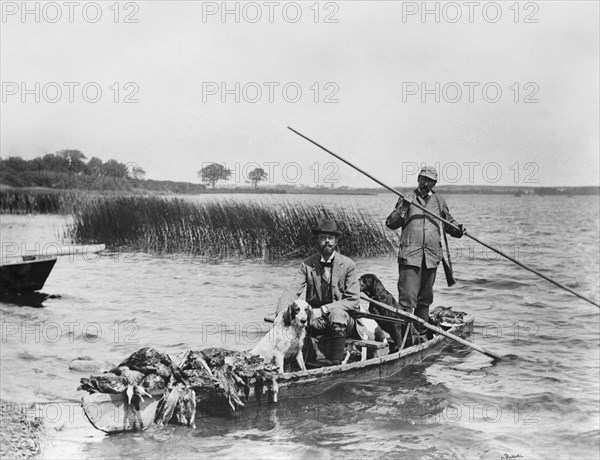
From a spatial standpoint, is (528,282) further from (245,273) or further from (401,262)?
(401,262)

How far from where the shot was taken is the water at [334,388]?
524 centimetres

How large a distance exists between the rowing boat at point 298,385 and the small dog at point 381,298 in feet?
1.13

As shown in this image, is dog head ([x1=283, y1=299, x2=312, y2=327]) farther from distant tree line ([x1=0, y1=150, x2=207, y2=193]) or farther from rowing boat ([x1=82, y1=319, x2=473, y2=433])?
distant tree line ([x1=0, y1=150, x2=207, y2=193])

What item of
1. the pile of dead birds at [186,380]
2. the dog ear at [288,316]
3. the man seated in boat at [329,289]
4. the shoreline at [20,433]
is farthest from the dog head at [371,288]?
the shoreline at [20,433]

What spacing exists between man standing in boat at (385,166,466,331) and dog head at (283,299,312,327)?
75.6 inches

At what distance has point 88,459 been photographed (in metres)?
4.75

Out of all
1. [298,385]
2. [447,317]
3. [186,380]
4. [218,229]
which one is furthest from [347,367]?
[218,229]

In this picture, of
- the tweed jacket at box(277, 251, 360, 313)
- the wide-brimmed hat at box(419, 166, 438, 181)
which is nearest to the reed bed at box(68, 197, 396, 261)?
the wide-brimmed hat at box(419, 166, 438, 181)

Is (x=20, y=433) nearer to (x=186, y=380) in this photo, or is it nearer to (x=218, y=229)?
(x=186, y=380)

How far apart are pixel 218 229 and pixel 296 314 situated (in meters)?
10.9

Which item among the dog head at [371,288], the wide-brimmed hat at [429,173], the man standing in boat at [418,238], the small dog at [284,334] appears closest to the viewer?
the small dog at [284,334]

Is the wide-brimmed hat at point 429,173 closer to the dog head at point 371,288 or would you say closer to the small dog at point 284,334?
the dog head at point 371,288

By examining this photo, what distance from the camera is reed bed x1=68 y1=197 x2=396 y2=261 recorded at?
15.8 metres

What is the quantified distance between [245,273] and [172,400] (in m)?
9.48
